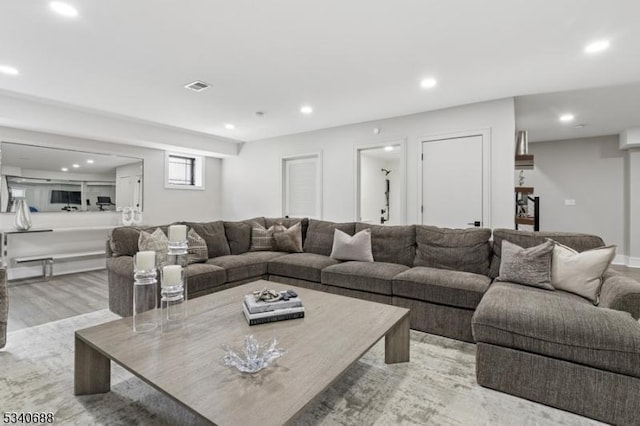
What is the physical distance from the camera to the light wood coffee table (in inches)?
46.2

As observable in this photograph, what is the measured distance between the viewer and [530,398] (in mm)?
1801

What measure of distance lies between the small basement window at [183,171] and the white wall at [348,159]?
55 centimetres

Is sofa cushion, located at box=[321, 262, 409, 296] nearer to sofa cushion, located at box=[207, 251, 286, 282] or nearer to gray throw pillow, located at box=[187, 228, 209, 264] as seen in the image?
sofa cushion, located at box=[207, 251, 286, 282]

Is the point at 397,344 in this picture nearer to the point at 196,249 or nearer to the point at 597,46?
the point at 196,249

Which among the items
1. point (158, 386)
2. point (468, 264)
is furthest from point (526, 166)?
point (158, 386)

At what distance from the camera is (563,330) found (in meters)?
1.73

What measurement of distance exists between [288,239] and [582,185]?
6.39 metres

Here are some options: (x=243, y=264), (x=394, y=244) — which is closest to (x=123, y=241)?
(x=243, y=264)

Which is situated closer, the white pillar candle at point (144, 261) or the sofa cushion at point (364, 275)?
the white pillar candle at point (144, 261)

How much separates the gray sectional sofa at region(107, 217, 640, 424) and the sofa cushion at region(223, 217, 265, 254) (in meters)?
0.01

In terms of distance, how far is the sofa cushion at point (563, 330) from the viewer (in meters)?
1.61

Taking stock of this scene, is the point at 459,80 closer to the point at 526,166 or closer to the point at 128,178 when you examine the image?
the point at 526,166

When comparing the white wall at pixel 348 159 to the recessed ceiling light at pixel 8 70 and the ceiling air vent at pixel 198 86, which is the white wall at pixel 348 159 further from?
the recessed ceiling light at pixel 8 70

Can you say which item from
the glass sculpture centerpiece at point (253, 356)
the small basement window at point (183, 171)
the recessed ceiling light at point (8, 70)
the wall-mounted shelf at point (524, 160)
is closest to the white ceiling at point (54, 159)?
the small basement window at point (183, 171)
